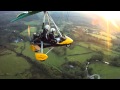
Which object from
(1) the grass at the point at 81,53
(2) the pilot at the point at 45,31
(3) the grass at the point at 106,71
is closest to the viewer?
(2) the pilot at the point at 45,31

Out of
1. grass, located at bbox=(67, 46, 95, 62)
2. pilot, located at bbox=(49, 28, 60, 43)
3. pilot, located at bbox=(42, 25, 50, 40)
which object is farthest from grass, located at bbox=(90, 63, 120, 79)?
pilot, located at bbox=(42, 25, 50, 40)

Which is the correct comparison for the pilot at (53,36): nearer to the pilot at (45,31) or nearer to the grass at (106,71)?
the pilot at (45,31)

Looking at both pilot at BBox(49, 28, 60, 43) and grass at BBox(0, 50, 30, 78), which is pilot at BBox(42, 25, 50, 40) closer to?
pilot at BBox(49, 28, 60, 43)

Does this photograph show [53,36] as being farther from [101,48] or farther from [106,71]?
[106,71]

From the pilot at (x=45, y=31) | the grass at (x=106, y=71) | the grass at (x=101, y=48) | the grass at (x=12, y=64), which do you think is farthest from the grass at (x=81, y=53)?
the pilot at (x=45, y=31)

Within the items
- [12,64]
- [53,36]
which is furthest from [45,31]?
[12,64]
